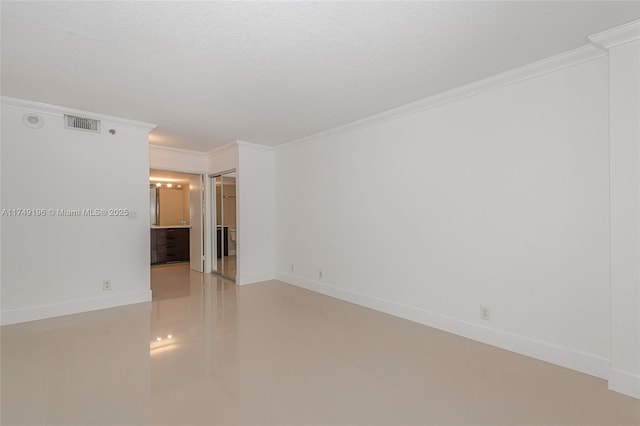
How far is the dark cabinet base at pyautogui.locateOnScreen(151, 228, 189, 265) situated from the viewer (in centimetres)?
809

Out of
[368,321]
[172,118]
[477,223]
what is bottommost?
[368,321]

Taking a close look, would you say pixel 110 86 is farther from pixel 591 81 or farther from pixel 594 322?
pixel 594 322

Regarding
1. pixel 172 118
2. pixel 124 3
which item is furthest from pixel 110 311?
pixel 124 3

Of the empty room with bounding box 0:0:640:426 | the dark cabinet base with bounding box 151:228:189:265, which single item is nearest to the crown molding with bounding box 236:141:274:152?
the empty room with bounding box 0:0:640:426

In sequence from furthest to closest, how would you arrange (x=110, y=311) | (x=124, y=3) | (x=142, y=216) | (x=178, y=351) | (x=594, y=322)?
1. (x=142, y=216)
2. (x=110, y=311)
3. (x=178, y=351)
4. (x=594, y=322)
5. (x=124, y=3)

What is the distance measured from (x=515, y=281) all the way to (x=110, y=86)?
181 inches

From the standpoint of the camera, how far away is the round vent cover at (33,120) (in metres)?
3.75

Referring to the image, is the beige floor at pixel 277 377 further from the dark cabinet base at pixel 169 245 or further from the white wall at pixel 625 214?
the dark cabinet base at pixel 169 245

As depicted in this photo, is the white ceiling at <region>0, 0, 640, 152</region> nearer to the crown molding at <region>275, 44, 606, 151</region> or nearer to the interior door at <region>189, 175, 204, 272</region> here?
the crown molding at <region>275, 44, 606, 151</region>

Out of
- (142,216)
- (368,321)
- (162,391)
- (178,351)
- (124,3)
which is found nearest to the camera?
(124,3)

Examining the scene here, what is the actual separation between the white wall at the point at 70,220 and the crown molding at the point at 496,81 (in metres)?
3.50

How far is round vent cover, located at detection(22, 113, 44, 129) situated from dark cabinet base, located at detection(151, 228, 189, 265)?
4530mm

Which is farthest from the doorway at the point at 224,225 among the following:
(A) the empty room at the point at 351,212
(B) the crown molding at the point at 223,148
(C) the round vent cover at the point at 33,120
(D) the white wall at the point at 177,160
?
(C) the round vent cover at the point at 33,120

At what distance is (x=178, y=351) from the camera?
9.62ft
